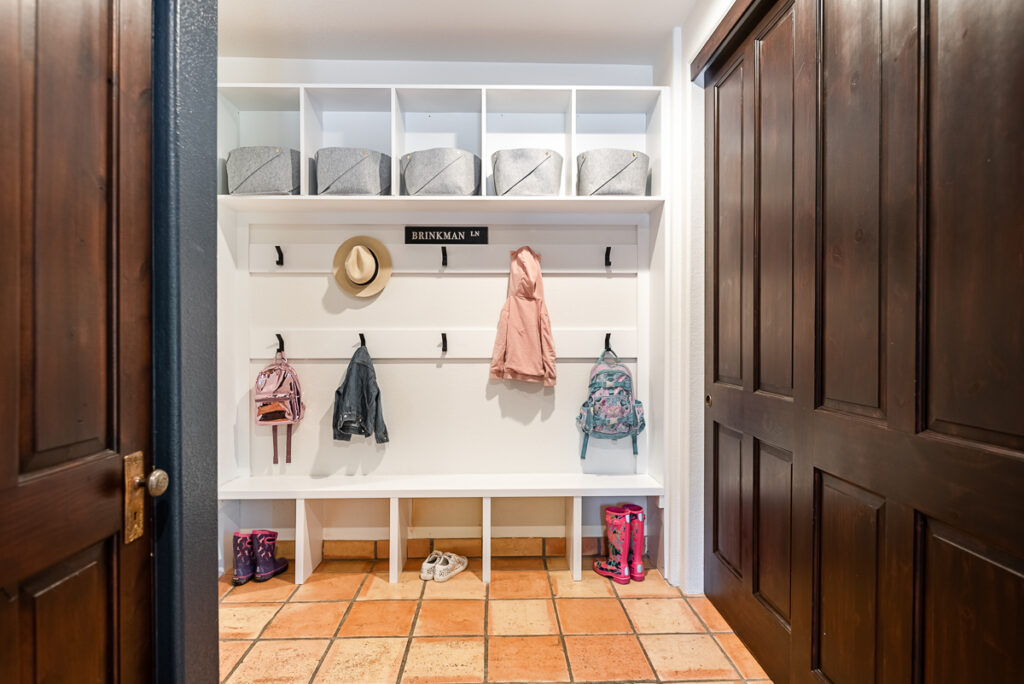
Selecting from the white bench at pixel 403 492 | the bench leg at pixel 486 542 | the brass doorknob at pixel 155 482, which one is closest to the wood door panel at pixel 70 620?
the brass doorknob at pixel 155 482

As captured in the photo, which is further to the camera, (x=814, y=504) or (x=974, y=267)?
(x=814, y=504)

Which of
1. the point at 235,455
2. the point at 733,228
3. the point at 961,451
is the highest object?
the point at 733,228

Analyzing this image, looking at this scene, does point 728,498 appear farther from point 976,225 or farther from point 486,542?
point 976,225

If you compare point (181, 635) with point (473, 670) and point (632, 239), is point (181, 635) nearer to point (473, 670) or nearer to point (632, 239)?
point (473, 670)

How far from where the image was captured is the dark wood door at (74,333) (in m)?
0.76

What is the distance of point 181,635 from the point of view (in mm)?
1025

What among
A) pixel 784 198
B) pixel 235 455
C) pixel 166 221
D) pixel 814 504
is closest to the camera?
Result: pixel 166 221

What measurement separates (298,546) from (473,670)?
115cm

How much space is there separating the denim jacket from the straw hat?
12.5 inches

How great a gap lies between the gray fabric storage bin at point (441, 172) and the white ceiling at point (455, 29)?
0.56 m

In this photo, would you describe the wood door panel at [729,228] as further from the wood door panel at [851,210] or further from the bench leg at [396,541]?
the bench leg at [396,541]

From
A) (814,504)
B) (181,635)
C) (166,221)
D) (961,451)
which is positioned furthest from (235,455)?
(961,451)

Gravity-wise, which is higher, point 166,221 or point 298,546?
point 166,221

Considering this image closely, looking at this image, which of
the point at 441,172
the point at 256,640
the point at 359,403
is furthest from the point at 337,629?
the point at 441,172
